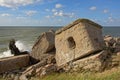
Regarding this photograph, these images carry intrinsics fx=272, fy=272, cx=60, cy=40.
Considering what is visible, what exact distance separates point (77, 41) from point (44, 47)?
11.4 ft

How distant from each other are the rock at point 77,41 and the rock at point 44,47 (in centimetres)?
171

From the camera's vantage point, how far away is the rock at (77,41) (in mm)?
13391

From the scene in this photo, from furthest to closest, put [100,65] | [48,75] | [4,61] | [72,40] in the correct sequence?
[4,61] < [72,40] < [48,75] < [100,65]

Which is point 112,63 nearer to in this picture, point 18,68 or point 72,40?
point 72,40

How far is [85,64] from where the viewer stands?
1286 cm

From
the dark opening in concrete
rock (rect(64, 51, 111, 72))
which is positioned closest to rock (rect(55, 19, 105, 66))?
the dark opening in concrete

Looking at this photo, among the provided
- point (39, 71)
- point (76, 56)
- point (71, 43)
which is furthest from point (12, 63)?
point (76, 56)

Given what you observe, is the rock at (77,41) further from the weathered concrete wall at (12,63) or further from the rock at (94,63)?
the weathered concrete wall at (12,63)

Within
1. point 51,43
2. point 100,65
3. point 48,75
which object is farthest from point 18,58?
point 100,65

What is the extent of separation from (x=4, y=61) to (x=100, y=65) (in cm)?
619

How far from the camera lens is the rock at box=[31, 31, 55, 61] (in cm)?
1655

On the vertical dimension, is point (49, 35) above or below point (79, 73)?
above

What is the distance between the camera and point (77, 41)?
13.7m

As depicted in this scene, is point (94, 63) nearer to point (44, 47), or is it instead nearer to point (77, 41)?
point (77, 41)
